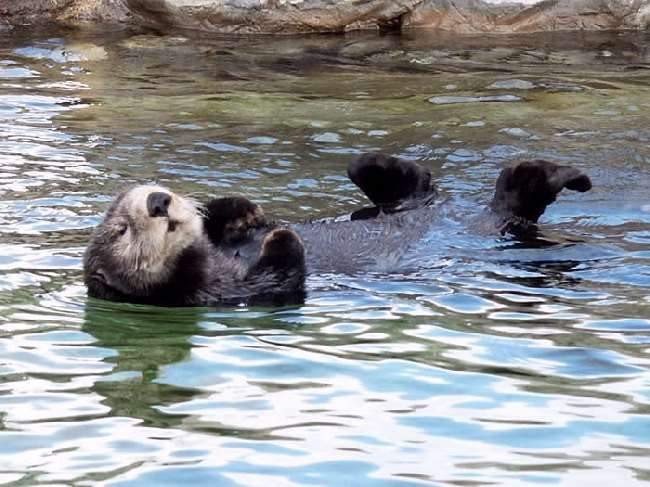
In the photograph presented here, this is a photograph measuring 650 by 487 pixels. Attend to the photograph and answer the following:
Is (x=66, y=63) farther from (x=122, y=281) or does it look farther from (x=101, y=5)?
(x=122, y=281)

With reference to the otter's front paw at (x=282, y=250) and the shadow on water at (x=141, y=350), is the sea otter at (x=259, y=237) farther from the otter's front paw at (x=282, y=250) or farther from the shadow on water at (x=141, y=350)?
the shadow on water at (x=141, y=350)

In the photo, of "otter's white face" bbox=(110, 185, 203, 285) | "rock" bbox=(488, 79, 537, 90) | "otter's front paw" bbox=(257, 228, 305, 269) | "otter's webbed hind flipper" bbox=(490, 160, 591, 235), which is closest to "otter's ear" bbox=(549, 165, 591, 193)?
"otter's webbed hind flipper" bbox=(490, 160, 591, 235)

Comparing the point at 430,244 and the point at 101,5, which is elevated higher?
the point at 101,5

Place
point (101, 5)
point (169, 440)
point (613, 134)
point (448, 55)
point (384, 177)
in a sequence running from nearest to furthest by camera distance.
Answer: point (169, 440), point (384, 177), point (613, 134), point (448, 55), point (101, 5)

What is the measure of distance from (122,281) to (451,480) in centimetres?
221

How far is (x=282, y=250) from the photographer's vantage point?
459cm

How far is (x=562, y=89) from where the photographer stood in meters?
9.27

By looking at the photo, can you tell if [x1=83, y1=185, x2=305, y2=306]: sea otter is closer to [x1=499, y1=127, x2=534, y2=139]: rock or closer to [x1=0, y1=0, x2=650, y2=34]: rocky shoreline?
[x1=499, y1=127, x2=534, y2=139]: rock

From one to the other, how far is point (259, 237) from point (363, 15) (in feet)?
25.0

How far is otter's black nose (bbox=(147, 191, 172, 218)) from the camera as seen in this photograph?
4.32 metres

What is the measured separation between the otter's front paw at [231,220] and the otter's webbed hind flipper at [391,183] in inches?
25.4

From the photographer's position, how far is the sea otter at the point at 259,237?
4.59 m

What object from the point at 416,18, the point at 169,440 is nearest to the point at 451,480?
the point at 169,440

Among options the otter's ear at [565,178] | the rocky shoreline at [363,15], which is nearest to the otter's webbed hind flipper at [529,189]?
the otter's ear at [565,178]
